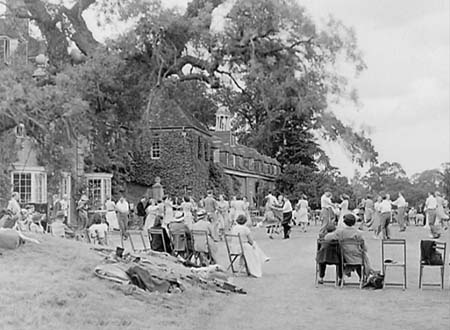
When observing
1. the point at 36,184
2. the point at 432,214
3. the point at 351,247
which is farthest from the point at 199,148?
the point at 351,247

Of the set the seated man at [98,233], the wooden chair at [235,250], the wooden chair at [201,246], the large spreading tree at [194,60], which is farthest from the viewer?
the large spreading tree at [194,60]

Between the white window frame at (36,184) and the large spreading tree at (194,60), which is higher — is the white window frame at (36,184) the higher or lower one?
the lower one

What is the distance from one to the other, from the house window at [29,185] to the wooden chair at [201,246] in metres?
24.0

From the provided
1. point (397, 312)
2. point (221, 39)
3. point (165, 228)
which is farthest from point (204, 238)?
point (221, 39)

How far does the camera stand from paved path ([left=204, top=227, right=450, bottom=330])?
12.3 meters

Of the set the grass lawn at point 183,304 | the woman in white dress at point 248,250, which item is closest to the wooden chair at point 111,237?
the woman in white dress at point 248,250

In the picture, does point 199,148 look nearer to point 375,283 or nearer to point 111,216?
point 111,216

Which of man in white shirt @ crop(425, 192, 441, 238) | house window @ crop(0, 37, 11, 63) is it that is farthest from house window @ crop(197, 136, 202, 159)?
man in white shirt @ crop(425, 192, 441, 238)

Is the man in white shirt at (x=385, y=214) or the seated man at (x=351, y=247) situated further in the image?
the man in white shirt at (x=385, y=214)

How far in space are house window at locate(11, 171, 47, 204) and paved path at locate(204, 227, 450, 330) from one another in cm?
2540

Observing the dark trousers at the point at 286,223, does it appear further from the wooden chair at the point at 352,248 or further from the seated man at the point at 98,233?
the wooden chair at the point at 352,248

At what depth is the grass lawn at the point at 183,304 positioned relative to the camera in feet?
38.3

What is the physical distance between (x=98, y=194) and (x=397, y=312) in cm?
3597

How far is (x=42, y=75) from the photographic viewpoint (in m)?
32.5
